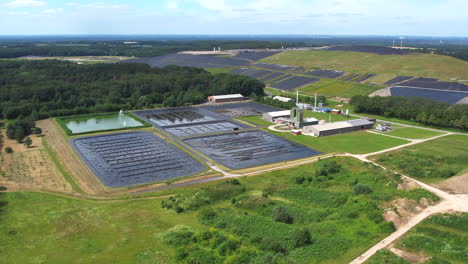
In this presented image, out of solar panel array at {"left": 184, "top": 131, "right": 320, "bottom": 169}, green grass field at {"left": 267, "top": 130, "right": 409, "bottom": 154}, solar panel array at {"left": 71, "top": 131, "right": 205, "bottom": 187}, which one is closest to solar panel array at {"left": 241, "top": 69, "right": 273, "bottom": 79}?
green grass field at {"left": 267, "top": 130, "right": 409, "bottom": 154}

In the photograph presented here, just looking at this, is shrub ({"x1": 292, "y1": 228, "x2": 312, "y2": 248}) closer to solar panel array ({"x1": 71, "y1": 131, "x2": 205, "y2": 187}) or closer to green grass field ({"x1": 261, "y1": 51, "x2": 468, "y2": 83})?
solar panel array ({"x1": 71, "y1": 131, "x2": 205, "y2": 187})

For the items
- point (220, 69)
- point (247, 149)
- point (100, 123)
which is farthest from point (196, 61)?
point (247, 149)

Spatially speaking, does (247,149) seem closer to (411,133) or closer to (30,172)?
(30,172)

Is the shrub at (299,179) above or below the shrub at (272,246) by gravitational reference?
below

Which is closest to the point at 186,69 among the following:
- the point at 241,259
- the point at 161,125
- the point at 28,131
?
the point at 161,125

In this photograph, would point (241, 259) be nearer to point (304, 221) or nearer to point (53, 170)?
point (304, 221)

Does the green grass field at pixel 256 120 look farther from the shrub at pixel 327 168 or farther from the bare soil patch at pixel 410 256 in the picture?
the bare soil patch at pixel 410 256

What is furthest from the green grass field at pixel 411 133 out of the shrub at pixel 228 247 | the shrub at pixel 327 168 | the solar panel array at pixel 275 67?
the solar panel array at pixel 275 67
